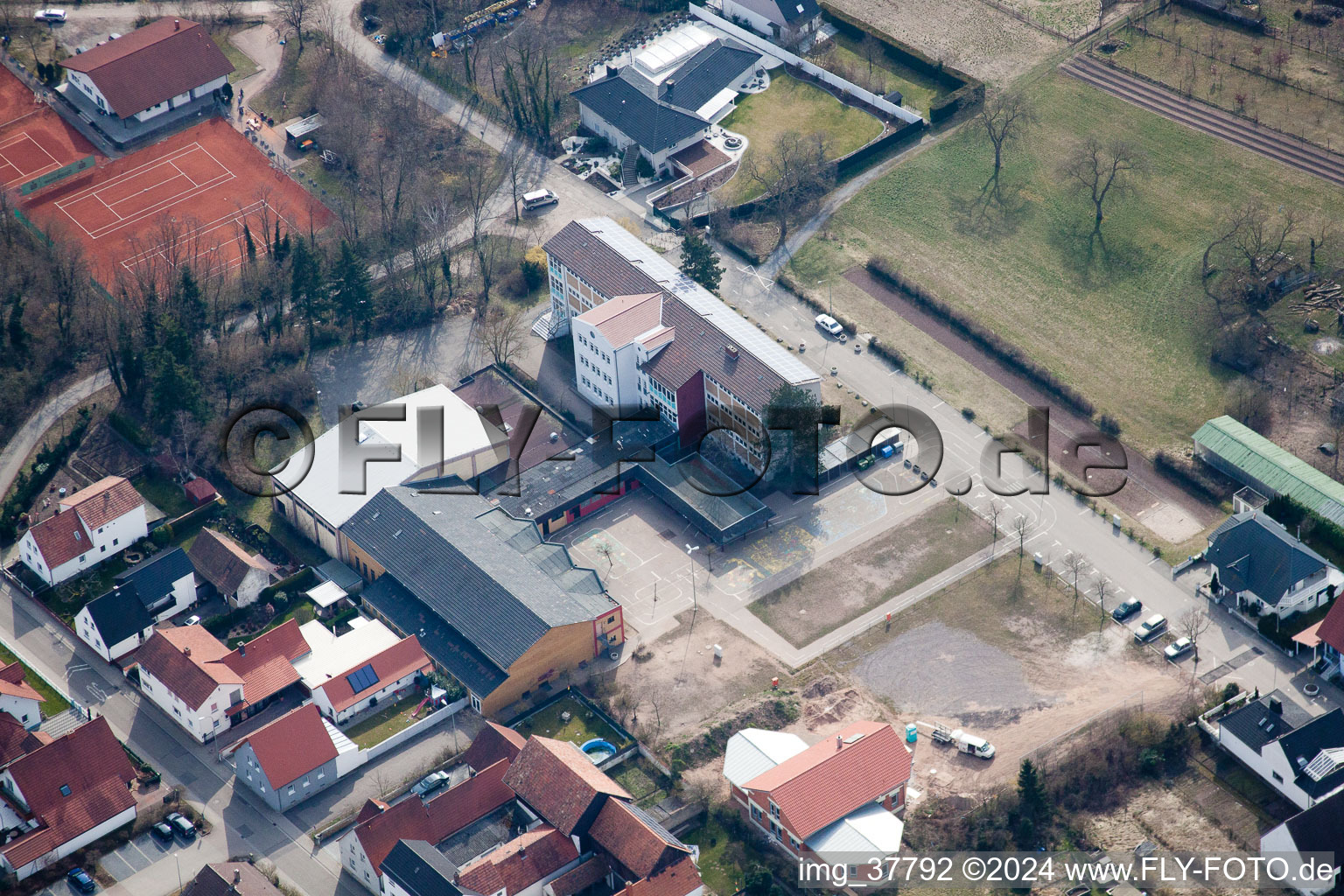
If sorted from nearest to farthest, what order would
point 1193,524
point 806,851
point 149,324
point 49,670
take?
point 806,851
point 49,670
point 1193,524
point 149,324

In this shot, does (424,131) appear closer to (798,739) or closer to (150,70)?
(150,70)

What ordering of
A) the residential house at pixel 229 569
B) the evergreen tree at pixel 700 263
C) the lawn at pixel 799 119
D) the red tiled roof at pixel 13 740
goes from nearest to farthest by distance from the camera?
the red tiled roof at pixel 13 740, the residential house at pixel 229 569, the evergreen tree at pixel 700 263, the lawn at pixel 799 119

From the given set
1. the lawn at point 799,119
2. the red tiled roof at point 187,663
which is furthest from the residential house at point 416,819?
the lawn at point 799,119

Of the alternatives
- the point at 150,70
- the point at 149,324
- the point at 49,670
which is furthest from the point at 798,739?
the point at 150,70


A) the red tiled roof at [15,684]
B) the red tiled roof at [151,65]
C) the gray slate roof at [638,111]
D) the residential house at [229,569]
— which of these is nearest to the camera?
the red tiled roof at [15,684]

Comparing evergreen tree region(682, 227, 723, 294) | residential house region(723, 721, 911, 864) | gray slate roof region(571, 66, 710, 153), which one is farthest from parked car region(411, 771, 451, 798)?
gray slate roof region(571, 66, 710, 153)

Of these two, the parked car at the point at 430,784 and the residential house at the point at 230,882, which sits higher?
the residential house at the point at 230,882

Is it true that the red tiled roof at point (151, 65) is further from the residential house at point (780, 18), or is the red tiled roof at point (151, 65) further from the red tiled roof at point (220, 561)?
the red tiled roof at point (220, 561)

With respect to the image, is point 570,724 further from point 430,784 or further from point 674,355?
point 674,355
